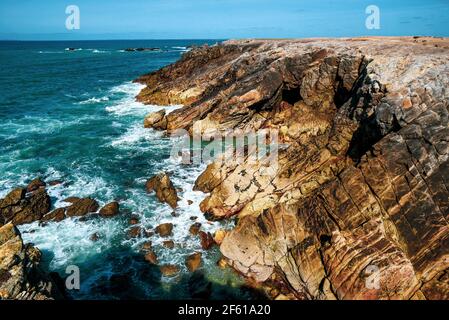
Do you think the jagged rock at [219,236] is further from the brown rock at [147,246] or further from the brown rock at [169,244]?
the brown rock at [147,246]

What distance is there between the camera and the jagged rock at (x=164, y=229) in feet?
69.3

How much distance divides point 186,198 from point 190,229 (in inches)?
158

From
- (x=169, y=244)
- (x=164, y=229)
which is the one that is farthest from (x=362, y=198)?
(x=164, y=229)

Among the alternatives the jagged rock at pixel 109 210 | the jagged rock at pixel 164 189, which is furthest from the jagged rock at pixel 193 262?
the jagged rock at pixel 109 210

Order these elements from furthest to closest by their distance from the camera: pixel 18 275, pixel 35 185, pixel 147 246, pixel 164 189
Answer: pixel 35 185, pixel 164 189, pixel 147 246, pixel 18 275

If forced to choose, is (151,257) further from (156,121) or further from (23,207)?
(156,121)

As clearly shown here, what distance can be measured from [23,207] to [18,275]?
10852 mm

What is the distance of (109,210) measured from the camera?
23.1 m

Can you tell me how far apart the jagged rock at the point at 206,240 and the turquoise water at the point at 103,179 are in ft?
1.35

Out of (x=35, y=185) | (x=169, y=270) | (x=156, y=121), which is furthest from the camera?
(x=156, y=121)

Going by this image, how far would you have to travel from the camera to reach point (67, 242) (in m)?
20.6
